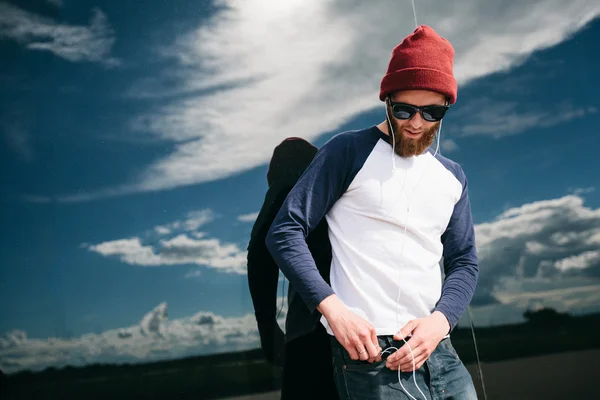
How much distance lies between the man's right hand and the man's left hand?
1.9 inches

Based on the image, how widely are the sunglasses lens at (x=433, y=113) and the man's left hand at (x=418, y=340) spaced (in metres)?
0.49

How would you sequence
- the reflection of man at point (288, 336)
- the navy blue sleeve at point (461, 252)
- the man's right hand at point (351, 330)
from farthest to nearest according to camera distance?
the reflection of man at point (288, 336), the navy blue sleeve at point (461, 252), the man's right hand at point (351, 330)

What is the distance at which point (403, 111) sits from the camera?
1573mm

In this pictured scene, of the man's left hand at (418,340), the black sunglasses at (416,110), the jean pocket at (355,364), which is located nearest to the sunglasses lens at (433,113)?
the black sunglasses at (416,110)

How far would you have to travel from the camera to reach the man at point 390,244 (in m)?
1.46

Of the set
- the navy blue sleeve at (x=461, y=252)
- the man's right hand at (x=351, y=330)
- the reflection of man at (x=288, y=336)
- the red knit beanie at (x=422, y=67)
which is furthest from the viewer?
the reflection of man at (x=288, y=336)

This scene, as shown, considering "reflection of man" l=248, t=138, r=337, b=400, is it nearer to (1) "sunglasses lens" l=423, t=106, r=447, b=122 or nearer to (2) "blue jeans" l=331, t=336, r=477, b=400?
(2) "blue jeans" l=331, t=336, r=477, b=400

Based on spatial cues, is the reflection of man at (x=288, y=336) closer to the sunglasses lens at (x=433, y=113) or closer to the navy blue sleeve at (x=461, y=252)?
the navy blue sleeve at (x=461, y=252)

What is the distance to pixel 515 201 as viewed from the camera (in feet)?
7.19

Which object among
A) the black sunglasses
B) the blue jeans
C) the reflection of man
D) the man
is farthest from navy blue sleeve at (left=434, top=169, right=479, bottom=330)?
the reflection of man


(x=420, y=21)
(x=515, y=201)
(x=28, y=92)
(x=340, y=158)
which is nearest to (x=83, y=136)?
(x=28, y=92)

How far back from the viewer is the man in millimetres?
1464

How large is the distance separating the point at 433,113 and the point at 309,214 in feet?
1.32

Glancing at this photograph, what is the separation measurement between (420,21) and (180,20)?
80 cm
